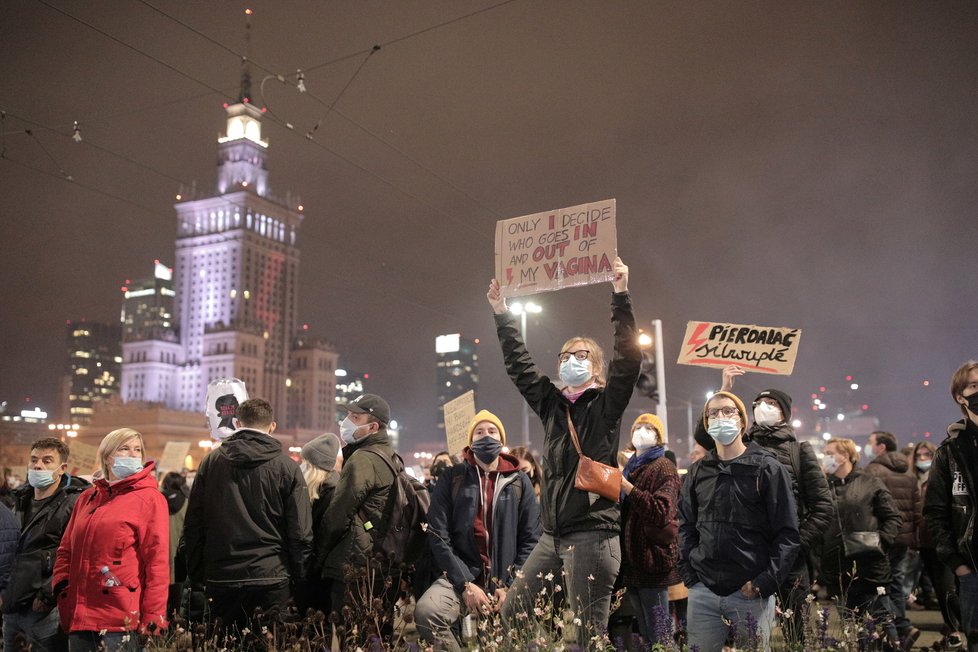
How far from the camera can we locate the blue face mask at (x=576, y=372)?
531cm

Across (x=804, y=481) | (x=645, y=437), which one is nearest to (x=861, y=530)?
Answer: (x=804, y=481)

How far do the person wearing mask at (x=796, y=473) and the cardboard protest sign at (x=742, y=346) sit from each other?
2418 mm

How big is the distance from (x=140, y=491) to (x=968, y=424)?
5.62 metres

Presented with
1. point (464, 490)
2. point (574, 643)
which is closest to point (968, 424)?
point (574, 643)

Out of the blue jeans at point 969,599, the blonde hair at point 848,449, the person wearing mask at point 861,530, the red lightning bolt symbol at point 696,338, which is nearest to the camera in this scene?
the blue jeans at point 969,599

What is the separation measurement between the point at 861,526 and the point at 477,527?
3.90 m

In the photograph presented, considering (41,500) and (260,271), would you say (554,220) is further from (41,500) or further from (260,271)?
(260,271)

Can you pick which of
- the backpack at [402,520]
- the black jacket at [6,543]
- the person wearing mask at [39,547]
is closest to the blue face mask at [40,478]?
the person wearing mask at [39,547]

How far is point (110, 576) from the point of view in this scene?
17.5 ft

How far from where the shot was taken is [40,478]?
6.64m

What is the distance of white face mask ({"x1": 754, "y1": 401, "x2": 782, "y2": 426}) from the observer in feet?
21.6

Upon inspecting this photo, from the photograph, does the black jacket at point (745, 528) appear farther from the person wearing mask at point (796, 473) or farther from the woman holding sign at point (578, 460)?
the person wearing mask at point (796, 473)

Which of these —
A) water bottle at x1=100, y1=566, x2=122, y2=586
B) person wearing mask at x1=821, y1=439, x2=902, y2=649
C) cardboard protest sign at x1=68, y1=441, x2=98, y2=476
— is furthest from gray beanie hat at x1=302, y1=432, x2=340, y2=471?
cardboard protest sign at x1=68, y1=441, x2=98, y2=476

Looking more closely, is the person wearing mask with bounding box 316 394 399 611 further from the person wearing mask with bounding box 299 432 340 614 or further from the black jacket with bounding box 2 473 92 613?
the black jacket with bounding box 2 473 92 613
